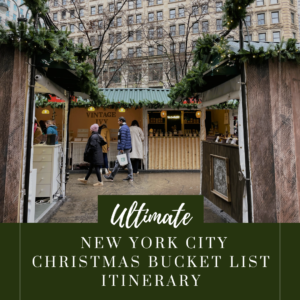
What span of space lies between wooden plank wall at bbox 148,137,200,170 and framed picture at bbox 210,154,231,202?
18.3 feet

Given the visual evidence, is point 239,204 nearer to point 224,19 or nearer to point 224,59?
point 224,59

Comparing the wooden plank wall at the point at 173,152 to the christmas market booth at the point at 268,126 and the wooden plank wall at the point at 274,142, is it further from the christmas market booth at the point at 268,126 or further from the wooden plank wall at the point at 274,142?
the wooden plank wall at the point at 274,142

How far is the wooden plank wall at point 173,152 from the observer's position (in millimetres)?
10855

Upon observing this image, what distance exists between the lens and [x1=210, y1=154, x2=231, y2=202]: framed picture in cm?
445

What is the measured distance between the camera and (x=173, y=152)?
1092 cm

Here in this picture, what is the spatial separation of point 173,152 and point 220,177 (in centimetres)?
611

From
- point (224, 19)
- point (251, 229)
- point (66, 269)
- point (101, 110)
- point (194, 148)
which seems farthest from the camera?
point (101, 110)

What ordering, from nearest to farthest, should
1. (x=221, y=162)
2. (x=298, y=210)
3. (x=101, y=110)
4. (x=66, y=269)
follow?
1. (x=66, y=269)
2. (x=298, y=210)
3. (x=221, y=162)
4. (x=101, y=110)

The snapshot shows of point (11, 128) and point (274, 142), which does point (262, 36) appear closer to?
point (274, 142)

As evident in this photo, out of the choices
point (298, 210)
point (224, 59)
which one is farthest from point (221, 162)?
point (224, 59)

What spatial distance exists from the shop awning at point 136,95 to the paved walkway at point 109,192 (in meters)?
3.88

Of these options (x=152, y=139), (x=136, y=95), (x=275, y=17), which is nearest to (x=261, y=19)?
(x=275, y=17)

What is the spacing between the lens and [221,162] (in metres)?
4.76

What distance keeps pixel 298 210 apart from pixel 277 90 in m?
1.77
